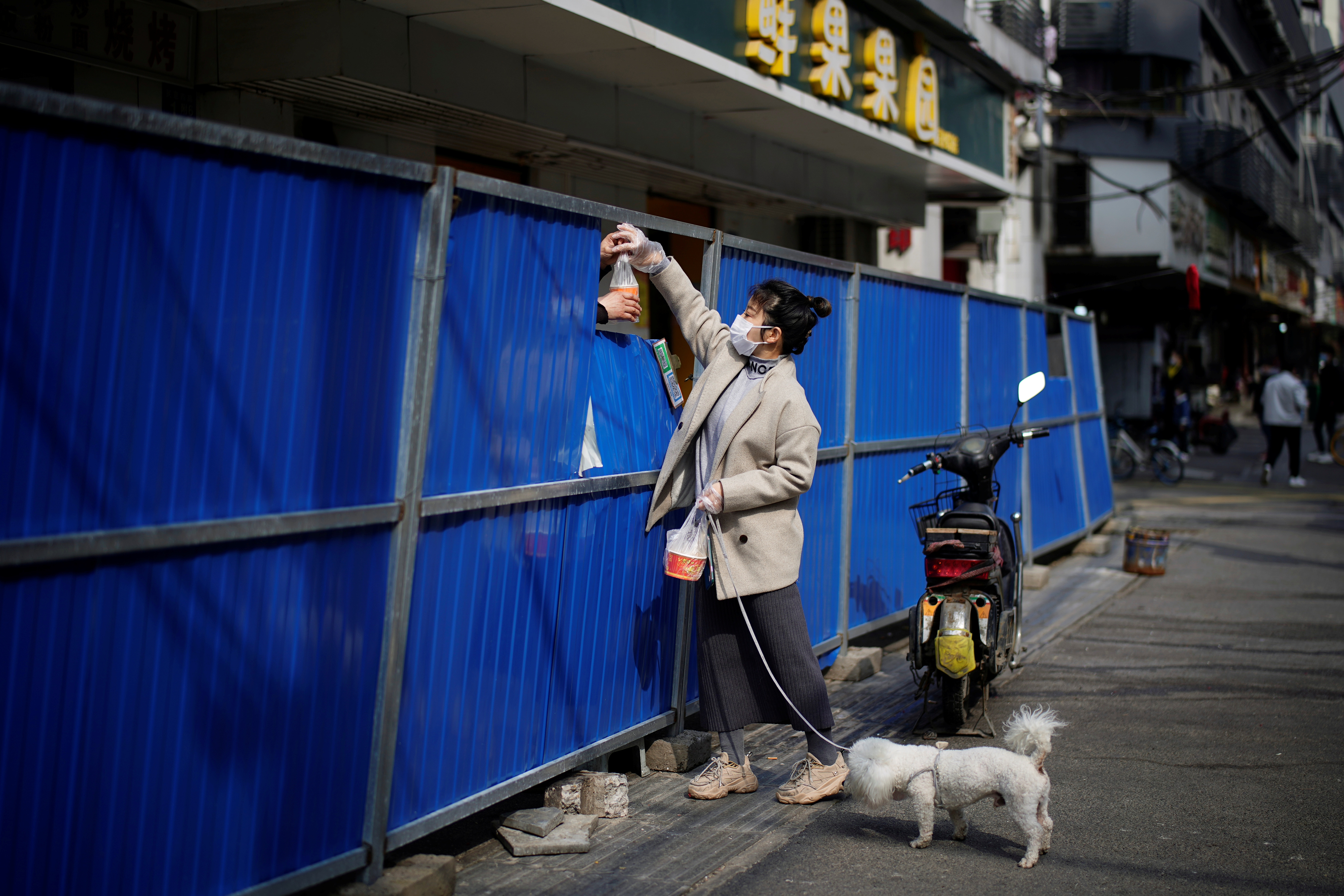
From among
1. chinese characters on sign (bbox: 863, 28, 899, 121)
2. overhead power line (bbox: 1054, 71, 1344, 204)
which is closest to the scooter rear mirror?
chinese characters on sign (bbox: 863, 28, 899, 121)

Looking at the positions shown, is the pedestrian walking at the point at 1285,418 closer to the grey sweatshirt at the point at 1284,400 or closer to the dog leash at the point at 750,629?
the grey sweatshirt at the point at 1284,400

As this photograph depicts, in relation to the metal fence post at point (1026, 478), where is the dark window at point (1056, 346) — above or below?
above

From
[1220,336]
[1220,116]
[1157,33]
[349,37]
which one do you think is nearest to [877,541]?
[349,37]

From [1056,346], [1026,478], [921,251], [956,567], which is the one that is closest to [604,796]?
[956,567]

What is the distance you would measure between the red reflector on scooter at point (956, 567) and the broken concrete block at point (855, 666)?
1.13 meters

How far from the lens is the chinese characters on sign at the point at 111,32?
597 centimetres

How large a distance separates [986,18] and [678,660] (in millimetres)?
15386

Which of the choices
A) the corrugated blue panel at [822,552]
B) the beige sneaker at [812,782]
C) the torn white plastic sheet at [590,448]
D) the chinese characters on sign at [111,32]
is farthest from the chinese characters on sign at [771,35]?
the beige sneaker at [812,782]

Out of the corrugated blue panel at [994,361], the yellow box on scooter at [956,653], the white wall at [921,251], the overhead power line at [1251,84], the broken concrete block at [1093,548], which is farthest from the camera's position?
the white wall at [921,251]

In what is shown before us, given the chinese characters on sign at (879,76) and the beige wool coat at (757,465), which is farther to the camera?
the chinese characters on sign at (879,76)

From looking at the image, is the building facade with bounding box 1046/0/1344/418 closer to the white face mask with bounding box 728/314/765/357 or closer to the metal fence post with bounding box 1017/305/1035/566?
the metal fence post with bounding box 1017/305/1035/566

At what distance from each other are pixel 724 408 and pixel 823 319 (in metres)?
1.45

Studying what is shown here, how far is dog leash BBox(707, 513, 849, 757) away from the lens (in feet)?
14.7

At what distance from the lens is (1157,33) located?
29281 millimetres
